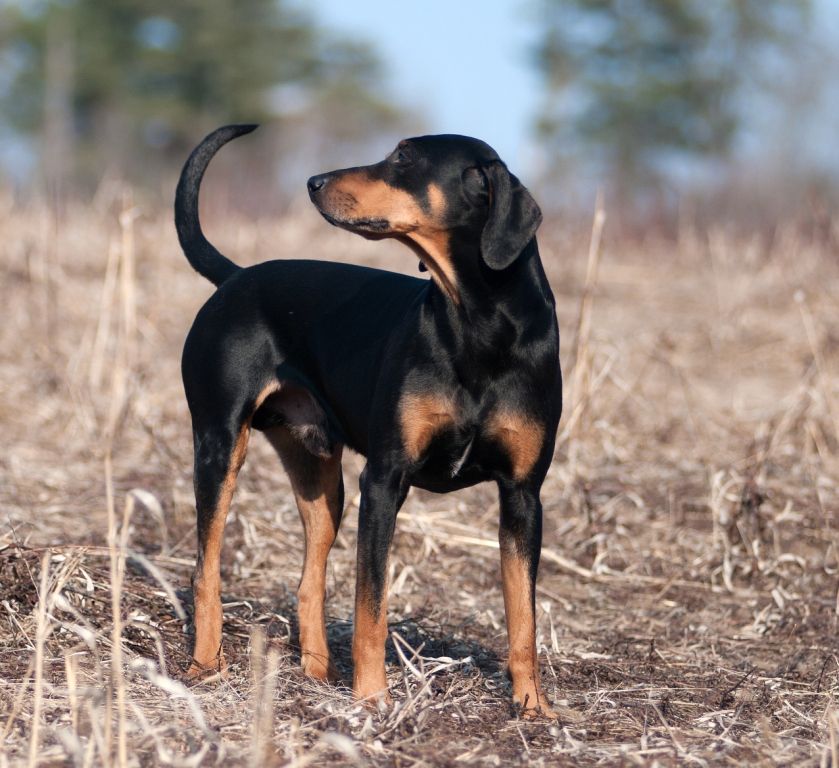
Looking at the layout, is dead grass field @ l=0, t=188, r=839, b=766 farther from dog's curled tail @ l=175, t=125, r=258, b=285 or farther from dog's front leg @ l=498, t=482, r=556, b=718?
dog's curled tail @ l=175, t=125, r=258, b=285

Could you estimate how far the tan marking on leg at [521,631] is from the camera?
377 centimetres

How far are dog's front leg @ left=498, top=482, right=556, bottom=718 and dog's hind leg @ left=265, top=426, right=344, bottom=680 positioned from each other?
779 millimetres

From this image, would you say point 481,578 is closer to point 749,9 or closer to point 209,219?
point 209,219

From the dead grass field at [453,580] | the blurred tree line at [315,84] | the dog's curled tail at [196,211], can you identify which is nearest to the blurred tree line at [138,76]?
the blurred tree line at [315,84]

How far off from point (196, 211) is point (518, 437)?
175 cm

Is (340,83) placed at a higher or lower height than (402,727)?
higher

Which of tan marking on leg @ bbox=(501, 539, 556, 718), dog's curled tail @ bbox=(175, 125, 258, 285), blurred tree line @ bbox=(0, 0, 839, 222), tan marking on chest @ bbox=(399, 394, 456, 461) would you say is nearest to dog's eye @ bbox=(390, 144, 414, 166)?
tan marking on chest @ bbox=(399, 394, 456, 461)

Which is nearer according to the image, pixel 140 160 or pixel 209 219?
pixel 209 219

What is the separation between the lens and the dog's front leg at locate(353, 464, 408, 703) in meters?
3.67

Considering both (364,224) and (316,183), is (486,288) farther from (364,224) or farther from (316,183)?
(316,183)

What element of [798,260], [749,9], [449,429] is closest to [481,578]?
[449,429]

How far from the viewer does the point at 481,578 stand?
5.56m

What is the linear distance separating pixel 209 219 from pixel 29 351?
5127 mm

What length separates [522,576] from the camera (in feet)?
12.4
